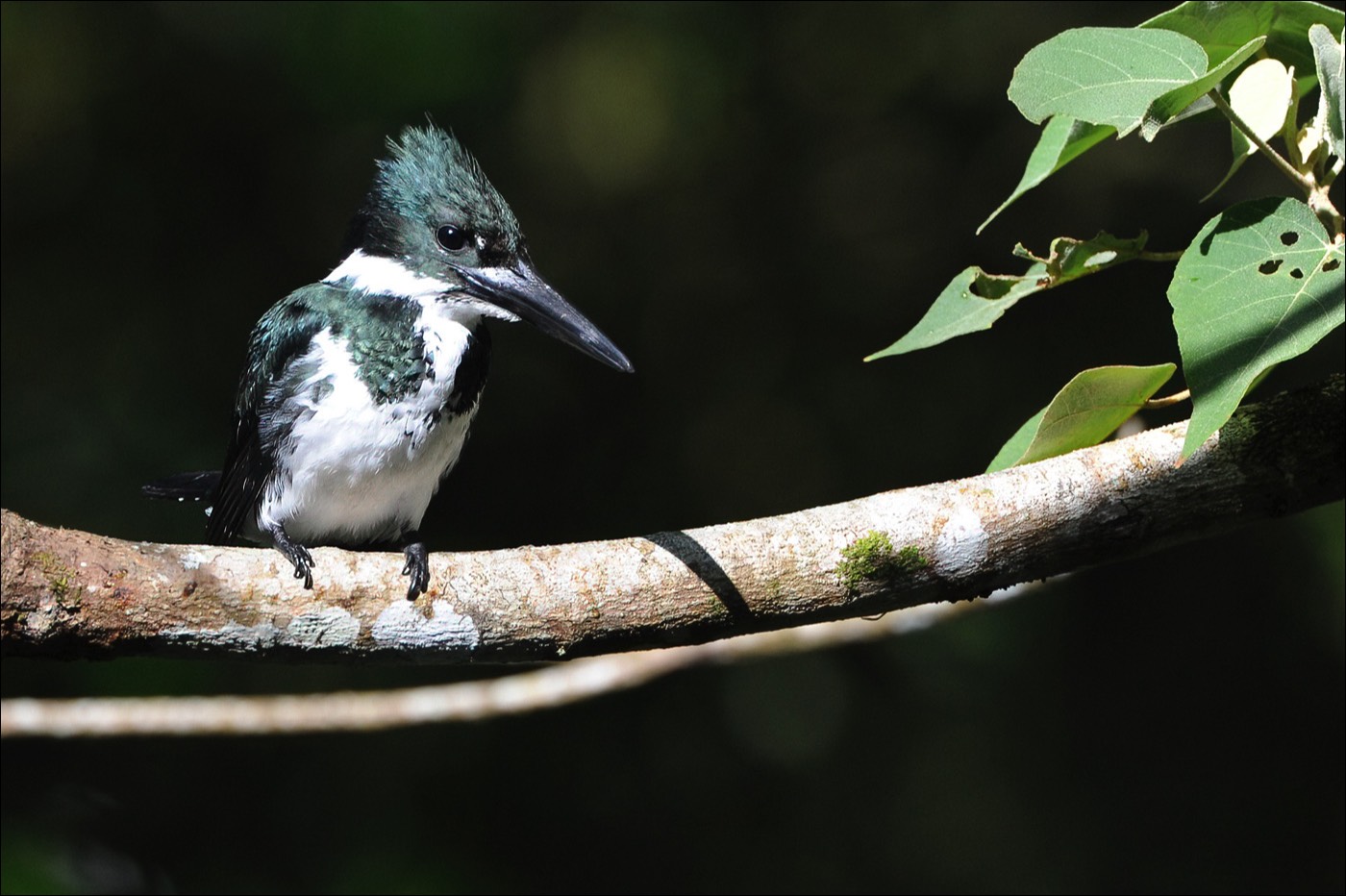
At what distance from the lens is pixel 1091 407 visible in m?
1.46

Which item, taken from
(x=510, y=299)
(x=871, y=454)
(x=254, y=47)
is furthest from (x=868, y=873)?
(x=254, y=47)

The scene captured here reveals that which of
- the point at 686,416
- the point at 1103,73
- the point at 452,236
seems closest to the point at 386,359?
the point at 452,236

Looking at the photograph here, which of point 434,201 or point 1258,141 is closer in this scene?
point 1258,141

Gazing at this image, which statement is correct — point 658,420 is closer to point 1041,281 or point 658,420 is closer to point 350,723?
point 350,723

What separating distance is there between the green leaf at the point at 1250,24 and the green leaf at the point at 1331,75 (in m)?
0.13

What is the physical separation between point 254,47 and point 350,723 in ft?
5.59

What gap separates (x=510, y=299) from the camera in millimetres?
2109

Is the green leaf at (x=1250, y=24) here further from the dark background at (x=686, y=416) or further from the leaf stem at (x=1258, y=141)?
the dark background at (x=686, y=416)

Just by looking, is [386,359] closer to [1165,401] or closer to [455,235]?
[455,235]

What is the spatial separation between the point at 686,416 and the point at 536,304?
1.50 meters

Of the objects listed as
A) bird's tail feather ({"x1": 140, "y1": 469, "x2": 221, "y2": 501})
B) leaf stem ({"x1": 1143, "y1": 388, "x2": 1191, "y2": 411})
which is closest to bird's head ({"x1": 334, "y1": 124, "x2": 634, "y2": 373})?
bird's tail feather ({"x1": 140, "y1": 469, "x2": 221, "y2": 501})

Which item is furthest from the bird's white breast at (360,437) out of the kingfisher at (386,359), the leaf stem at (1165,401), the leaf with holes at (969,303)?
the leaf stem at (1165,401)

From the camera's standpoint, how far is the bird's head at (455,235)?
2143mm

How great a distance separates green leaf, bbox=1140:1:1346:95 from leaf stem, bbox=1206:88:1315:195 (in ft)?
0.41
